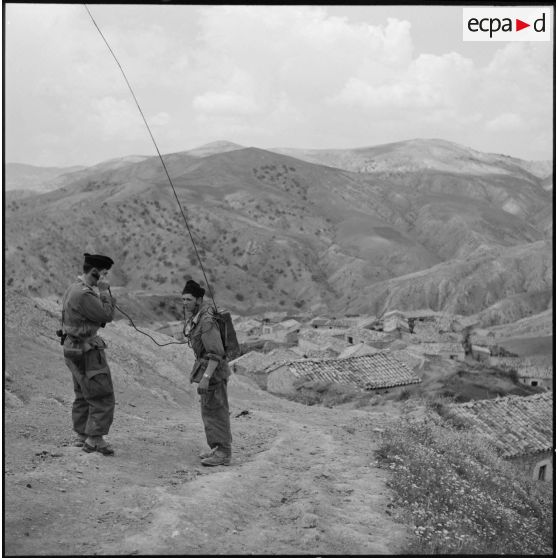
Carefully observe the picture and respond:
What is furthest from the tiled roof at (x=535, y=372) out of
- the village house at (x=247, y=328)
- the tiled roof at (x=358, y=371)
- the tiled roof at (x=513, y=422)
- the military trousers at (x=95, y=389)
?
the military trousers at (x=95, y=389)

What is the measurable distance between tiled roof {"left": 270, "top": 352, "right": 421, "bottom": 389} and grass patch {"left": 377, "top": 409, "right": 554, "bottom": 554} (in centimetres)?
1476

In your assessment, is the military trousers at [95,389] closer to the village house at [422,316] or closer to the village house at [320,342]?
the village house at [320,342]

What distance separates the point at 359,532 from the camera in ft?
16.7

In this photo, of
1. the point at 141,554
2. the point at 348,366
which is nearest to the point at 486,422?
the point at 348,366

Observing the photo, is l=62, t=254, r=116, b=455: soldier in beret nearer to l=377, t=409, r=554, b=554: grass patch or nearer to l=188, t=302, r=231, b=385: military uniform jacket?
l=188, t=302, r=231, b=385: military uniform jacket

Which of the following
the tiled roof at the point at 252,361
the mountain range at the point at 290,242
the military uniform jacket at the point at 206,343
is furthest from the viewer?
the mountain range at the point at 290,242

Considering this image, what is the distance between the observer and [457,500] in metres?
6.39

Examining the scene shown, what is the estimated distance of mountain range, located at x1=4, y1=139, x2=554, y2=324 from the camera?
7175 cm

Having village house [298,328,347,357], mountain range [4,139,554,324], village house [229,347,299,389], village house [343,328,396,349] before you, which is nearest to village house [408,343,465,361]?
village house [343,328,396,349]

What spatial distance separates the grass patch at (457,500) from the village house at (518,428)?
7.33 m

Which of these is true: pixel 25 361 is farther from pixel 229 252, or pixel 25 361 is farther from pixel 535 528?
pixel 229 252

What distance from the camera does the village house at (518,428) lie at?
56.9ft

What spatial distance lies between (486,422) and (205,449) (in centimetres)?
1247

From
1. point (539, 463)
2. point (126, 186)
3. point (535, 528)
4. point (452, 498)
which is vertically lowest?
point (539, 463)
